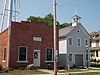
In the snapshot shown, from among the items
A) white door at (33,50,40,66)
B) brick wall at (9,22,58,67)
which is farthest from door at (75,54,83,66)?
white door at (33,50,40,66)

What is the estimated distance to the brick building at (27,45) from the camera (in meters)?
24.8

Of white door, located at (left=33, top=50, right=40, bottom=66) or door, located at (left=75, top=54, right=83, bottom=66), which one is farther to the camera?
door, located at (left=75, top=54, right=83, bottom=66)

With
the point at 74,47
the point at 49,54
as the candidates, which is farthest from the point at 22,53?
the point at 74,47

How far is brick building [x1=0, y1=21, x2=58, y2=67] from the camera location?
2480cm

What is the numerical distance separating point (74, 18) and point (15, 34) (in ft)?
56.1

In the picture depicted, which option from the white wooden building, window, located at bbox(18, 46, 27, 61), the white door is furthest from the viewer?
the white wooden building

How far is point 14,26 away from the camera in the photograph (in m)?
25.2

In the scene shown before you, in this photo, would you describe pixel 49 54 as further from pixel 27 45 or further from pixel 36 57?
pixel 27 45

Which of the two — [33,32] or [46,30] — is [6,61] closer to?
[33,32]

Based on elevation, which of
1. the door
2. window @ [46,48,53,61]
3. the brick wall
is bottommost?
the door

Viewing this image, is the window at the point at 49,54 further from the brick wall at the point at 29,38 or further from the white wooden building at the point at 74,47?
the white wooden building at the point at 74,47

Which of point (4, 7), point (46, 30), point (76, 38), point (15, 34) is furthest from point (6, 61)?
point (76, 38)

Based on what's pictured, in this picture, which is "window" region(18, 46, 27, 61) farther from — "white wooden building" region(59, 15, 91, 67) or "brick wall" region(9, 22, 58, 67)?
"white wooden building" region(59, 15, 91, 67)

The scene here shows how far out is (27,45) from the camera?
2581 cm
